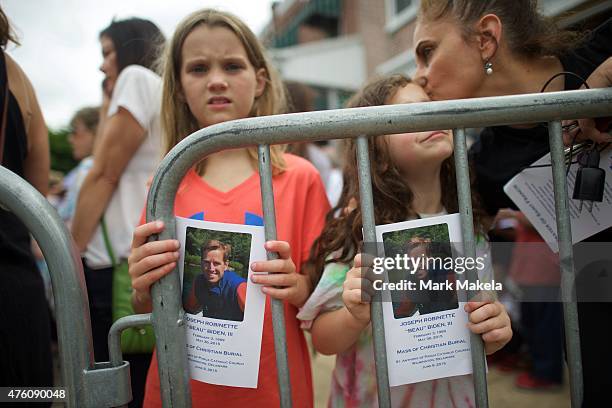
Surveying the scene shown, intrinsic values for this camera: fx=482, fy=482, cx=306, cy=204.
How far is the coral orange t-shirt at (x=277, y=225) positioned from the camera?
52.5 inches

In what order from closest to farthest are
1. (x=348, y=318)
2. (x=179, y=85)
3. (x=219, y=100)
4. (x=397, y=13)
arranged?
(x=348, y=318) → (x=219, y=100) → (x=179, y=85) → (x=397, y=13)

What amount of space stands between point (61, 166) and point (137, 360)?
12861mm

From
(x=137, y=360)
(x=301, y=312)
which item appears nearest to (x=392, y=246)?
(x=301, y=312)

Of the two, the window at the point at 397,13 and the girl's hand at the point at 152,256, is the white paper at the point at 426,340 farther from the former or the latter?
the window at the point at 397,13

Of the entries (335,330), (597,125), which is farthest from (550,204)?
(335,330)

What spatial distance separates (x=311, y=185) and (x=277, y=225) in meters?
0.17

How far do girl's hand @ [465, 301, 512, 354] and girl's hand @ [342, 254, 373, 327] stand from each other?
22 centimetres

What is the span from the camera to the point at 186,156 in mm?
1044

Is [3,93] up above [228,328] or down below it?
above

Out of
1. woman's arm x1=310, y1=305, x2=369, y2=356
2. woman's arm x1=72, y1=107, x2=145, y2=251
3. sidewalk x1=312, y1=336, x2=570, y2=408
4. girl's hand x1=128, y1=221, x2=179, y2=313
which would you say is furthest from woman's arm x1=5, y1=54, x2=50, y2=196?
sidewalk x1=312, y1=336, x2=570, y2=408

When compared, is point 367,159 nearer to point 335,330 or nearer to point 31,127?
point 335,330

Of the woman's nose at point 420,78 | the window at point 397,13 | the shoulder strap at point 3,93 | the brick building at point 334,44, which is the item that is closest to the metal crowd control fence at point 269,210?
the woman's nose at point 420,78

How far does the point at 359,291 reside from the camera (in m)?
1.05

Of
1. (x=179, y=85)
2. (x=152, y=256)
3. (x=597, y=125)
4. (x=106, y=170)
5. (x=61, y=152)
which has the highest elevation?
(x=61, y=152)
